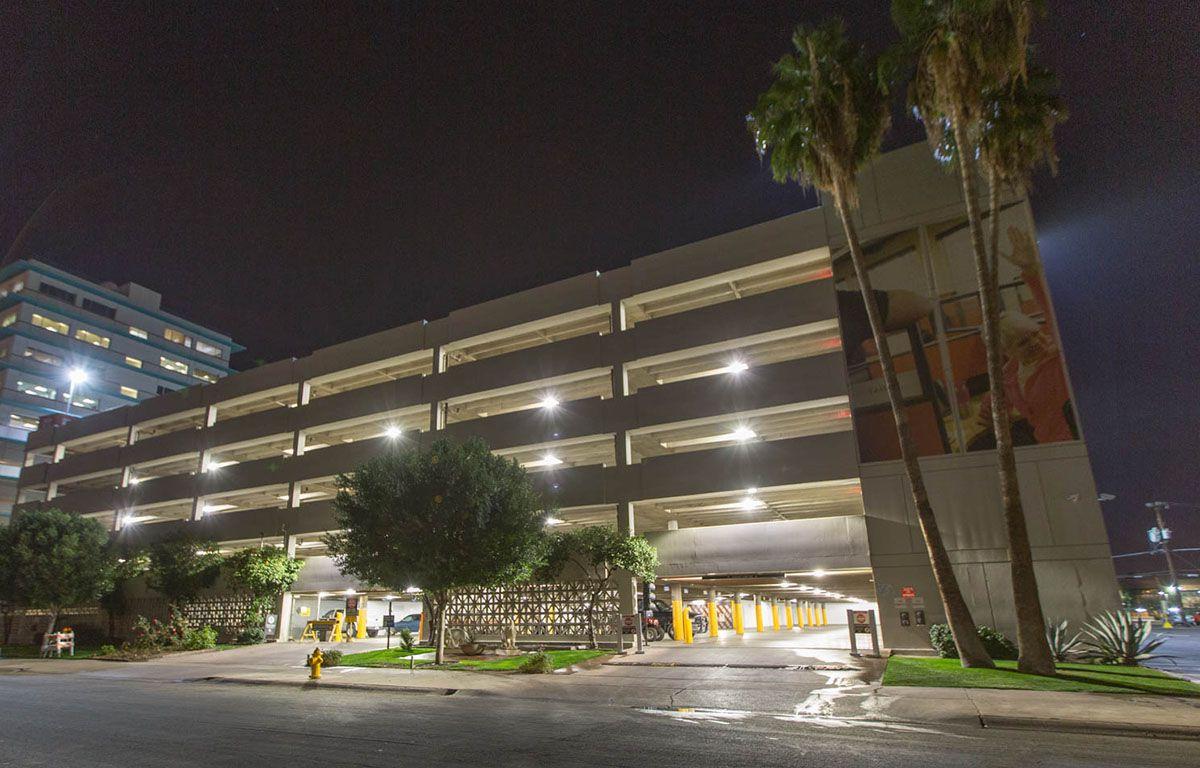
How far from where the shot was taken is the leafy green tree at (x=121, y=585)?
41375 mm

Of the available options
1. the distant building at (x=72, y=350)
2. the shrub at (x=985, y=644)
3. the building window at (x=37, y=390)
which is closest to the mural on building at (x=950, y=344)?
the shrub at (x=985, y=644)

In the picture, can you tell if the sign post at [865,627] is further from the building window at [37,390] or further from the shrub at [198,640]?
the building window at [37,390]

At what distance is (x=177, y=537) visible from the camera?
134ft

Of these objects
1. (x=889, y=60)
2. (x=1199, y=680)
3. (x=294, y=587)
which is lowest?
(x=1199, y=680)

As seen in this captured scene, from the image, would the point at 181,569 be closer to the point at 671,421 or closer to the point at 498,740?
the point at 671,421

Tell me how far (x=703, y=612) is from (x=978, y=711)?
1776 inches

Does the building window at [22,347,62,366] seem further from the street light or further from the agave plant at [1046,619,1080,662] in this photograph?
the agave plant at [1046,619,1080,662]

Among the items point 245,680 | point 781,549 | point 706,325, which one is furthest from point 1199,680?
point 245,680

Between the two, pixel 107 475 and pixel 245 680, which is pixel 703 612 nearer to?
pixel 245 680

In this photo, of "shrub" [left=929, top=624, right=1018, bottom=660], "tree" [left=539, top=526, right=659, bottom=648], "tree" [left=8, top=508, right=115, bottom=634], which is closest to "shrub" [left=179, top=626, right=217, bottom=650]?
"tree" [left=8, top=508, right=115, bottom=634]

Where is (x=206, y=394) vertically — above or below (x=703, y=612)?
above

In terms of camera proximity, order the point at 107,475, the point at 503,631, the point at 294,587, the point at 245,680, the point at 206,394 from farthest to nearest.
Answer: the point at 107,475
the point at 206,394
the point at 294,587
the point at 503,631
the point at 245,680

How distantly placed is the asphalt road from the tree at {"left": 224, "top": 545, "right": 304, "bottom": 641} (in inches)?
901

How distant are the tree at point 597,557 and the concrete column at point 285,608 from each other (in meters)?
19.2
